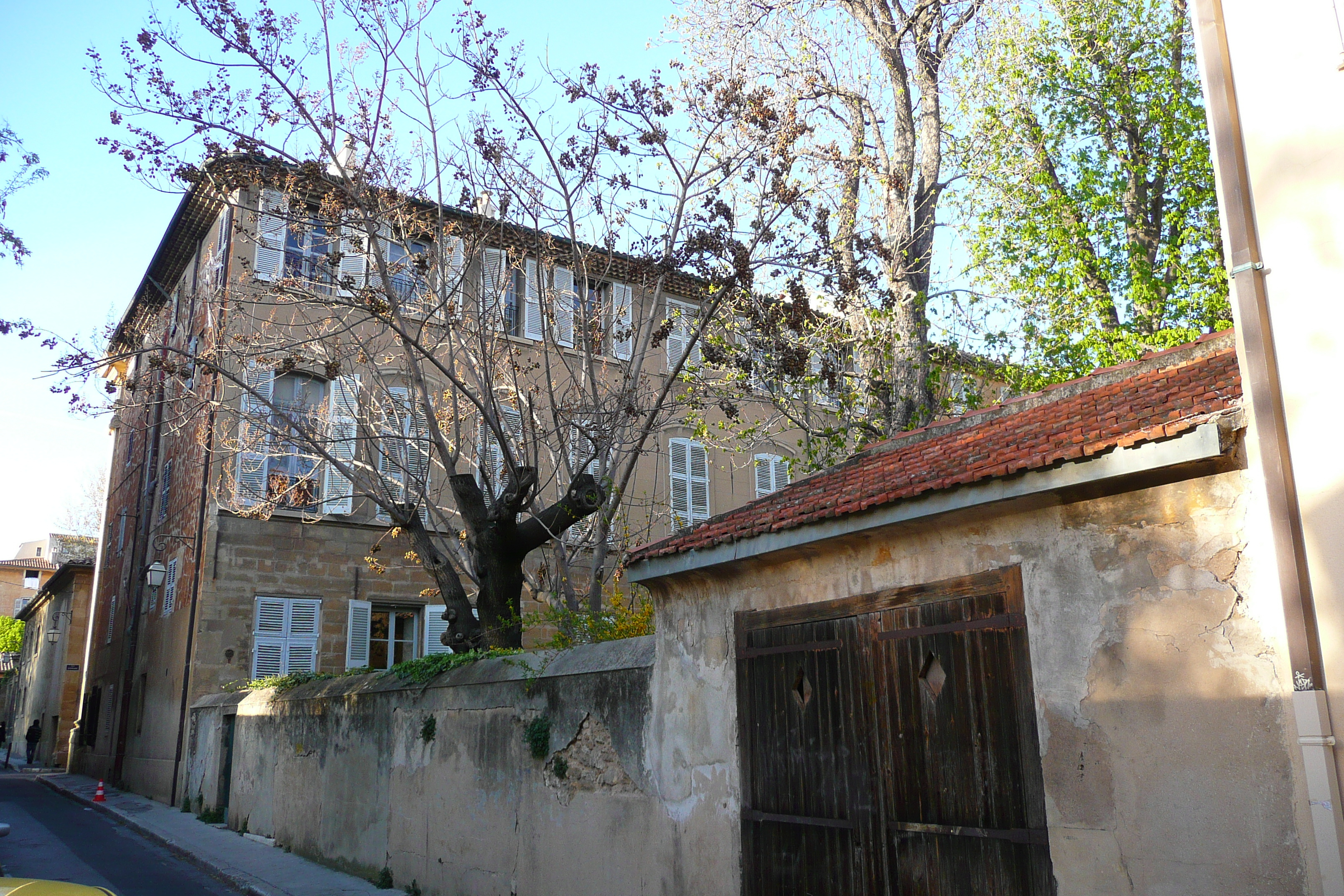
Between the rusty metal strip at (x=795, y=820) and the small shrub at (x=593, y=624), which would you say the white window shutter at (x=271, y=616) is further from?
the rusty metal strip at (x=795, y=820)

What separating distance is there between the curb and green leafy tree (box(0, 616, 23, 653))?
4217cm

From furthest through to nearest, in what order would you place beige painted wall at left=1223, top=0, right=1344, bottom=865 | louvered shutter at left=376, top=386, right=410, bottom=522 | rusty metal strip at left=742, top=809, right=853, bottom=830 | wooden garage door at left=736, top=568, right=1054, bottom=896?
1. louvered shutter at left=376, top=386, right=410, bottom=522
2. rusty metal strip at left=742, top=809, right=853, bottom=830
3. wooden garage door at left=736, top=568, right=1054, bottom=896
4. beige painted wall at left=1223, top=0, right=1344, bottom=865

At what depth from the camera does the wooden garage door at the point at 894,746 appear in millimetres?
5148

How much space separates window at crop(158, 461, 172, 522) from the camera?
20.3 m

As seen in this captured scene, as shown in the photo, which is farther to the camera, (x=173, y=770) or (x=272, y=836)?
(x=173, y=770)

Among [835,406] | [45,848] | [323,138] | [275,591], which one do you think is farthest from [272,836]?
[835,406]

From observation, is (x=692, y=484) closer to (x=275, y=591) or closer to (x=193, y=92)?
(x=275, y=591)

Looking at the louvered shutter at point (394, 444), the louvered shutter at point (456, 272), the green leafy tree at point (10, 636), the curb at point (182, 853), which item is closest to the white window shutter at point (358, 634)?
the louvered shutter at point (394, 444)

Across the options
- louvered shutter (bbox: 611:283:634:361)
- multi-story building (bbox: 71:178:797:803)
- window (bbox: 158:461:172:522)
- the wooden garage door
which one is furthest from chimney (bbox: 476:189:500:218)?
window (bbox: 158:461:172:522)

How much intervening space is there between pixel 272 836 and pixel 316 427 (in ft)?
19.8

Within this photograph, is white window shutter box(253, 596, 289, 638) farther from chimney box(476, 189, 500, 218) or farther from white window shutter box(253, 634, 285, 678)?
chimney box(476, 189, 500, 218)

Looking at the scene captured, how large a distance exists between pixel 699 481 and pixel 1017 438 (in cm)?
1486

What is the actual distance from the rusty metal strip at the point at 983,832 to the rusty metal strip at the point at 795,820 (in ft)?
1.33

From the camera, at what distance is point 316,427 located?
15.7 metres
